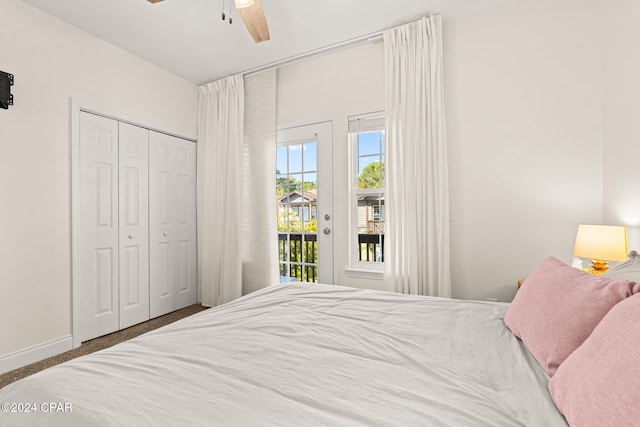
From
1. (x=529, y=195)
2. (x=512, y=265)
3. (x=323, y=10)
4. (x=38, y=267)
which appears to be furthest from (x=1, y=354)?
(x=529, y=195)

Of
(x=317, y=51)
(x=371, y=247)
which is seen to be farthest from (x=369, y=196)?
(x=317, y=51)

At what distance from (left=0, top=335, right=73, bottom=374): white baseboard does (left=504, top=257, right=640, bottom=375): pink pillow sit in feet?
10.4

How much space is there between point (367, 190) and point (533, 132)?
1.38 meters

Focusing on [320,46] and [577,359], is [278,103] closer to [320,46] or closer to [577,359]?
[320,46]

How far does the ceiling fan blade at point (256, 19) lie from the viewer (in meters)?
1.85

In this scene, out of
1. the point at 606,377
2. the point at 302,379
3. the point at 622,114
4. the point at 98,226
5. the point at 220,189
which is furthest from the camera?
the point at 220,189

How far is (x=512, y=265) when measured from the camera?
2.34 m

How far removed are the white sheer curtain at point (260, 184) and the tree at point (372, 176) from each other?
0.96 metres

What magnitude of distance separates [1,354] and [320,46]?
354 cm

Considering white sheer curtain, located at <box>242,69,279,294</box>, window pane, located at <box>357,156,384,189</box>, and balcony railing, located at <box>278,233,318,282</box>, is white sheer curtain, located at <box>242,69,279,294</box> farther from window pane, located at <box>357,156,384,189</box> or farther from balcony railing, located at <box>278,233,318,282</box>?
window pane, located at <box>357,156,384,189</box>

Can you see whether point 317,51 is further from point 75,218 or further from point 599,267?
point 599,267

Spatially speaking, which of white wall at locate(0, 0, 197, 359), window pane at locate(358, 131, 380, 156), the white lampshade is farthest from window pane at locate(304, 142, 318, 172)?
the white lampshade

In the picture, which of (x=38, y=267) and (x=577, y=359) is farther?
(x=38, y=267)

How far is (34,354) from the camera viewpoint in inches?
90.6
